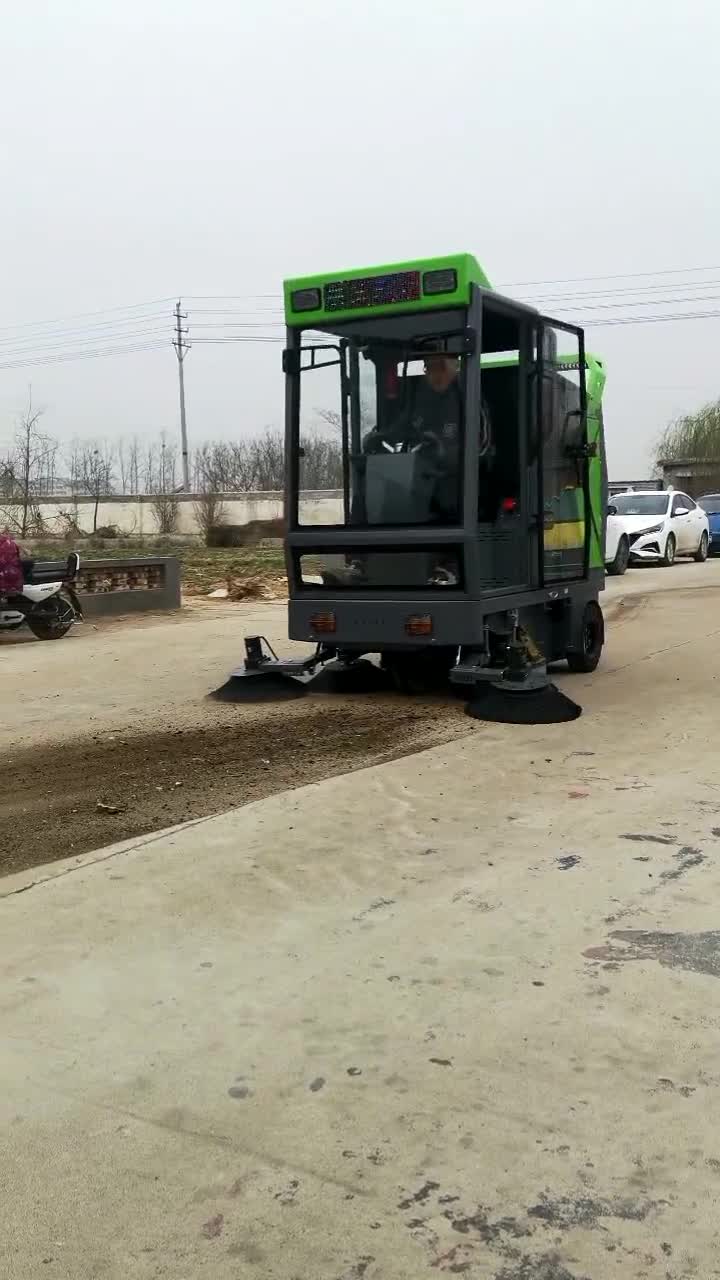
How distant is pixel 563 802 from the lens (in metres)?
5.53

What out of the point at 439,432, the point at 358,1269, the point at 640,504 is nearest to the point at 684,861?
the point at 358,1269

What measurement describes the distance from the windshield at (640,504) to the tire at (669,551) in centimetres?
59

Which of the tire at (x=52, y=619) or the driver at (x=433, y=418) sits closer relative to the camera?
the driver at (x=433, y=418)

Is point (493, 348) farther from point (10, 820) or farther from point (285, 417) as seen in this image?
point (10, 820)

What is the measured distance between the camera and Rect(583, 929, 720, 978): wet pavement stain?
358 centimetres

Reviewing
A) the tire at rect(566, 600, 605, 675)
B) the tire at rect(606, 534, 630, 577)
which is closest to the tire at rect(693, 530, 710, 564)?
the tire at rect(606, 534, 630, 577)

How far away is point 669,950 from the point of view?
3.69 meters

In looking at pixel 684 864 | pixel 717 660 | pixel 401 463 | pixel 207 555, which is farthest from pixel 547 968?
pixel 207 555

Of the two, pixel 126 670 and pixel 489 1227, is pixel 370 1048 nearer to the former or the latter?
pixel 489 1227

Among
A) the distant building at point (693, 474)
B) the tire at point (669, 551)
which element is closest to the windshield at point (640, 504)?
the tire at point (669, 551)

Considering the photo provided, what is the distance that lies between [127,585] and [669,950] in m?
13.3

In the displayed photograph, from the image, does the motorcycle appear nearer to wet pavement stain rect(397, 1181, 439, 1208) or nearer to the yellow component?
the yellow component

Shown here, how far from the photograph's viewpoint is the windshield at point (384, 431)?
25.2ft

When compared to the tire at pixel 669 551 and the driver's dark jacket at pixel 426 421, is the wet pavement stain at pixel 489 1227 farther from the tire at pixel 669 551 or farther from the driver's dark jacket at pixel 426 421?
the tire at pixel 669 551
